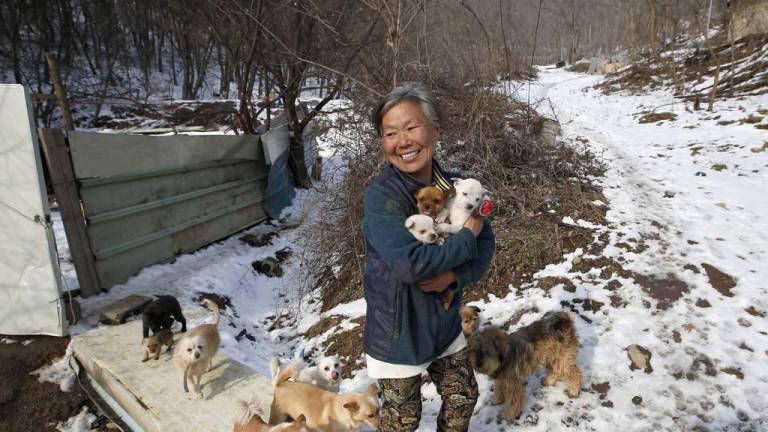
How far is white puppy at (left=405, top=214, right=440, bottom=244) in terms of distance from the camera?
180 centimetres

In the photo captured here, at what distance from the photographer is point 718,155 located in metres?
8.41

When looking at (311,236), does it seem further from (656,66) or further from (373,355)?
(656,66)

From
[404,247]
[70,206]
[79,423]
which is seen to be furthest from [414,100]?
[70,206]

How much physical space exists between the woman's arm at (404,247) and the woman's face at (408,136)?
0.66 ft

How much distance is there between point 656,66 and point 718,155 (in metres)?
16.0

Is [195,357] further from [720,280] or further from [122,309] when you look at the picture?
[720,280]

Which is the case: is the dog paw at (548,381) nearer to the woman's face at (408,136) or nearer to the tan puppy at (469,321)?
the tan puppy at (469,321)

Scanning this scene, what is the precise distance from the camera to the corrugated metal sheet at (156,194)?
523 centimetres

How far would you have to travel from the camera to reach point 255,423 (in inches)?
94.0

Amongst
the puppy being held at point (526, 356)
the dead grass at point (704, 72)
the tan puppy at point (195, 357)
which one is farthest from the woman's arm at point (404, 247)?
the dead grass at point (704, 72)

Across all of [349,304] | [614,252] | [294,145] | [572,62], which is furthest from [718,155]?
[572,62]

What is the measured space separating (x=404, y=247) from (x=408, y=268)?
8 centimetres

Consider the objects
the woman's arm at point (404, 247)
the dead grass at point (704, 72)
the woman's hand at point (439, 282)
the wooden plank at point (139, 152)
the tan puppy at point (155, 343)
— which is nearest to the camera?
the woman's arm at point (404, 247)

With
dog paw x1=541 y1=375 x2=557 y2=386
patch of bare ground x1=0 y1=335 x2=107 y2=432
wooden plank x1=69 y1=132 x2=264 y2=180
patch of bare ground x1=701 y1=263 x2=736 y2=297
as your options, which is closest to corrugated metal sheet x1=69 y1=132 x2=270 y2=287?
wooden plank x1=69 y1=132 x2=264 y2=180
